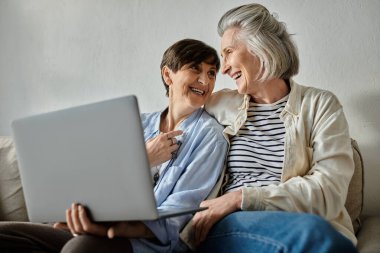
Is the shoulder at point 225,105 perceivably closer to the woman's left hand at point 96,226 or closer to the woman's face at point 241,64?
the woman's face at point 241,64

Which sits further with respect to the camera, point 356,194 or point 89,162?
point 356,194

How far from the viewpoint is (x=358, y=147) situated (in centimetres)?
153

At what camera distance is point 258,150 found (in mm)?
1390

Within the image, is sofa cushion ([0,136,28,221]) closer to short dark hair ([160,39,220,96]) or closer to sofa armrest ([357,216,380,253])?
short dark hair ([160,39,220,96])

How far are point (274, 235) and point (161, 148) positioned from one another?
1.73 feet

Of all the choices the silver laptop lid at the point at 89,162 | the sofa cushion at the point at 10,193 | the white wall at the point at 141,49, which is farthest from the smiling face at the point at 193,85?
the sofa cushion at the point at 10,193

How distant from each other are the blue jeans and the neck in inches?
17.9

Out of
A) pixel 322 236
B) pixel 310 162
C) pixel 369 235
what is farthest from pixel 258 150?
pixel 322 236

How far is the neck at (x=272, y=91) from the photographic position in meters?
1.46

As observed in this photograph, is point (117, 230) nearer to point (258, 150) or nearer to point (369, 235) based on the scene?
point (258, 150)

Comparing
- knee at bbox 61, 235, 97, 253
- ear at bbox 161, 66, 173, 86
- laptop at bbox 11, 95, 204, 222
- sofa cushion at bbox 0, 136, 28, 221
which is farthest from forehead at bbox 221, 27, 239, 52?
sofa cushion at bbox 0, 136, 28, 221

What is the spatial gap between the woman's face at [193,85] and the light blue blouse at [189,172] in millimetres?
51

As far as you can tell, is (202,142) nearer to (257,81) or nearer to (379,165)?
(257,81)

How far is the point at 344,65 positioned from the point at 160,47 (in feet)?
2.48
